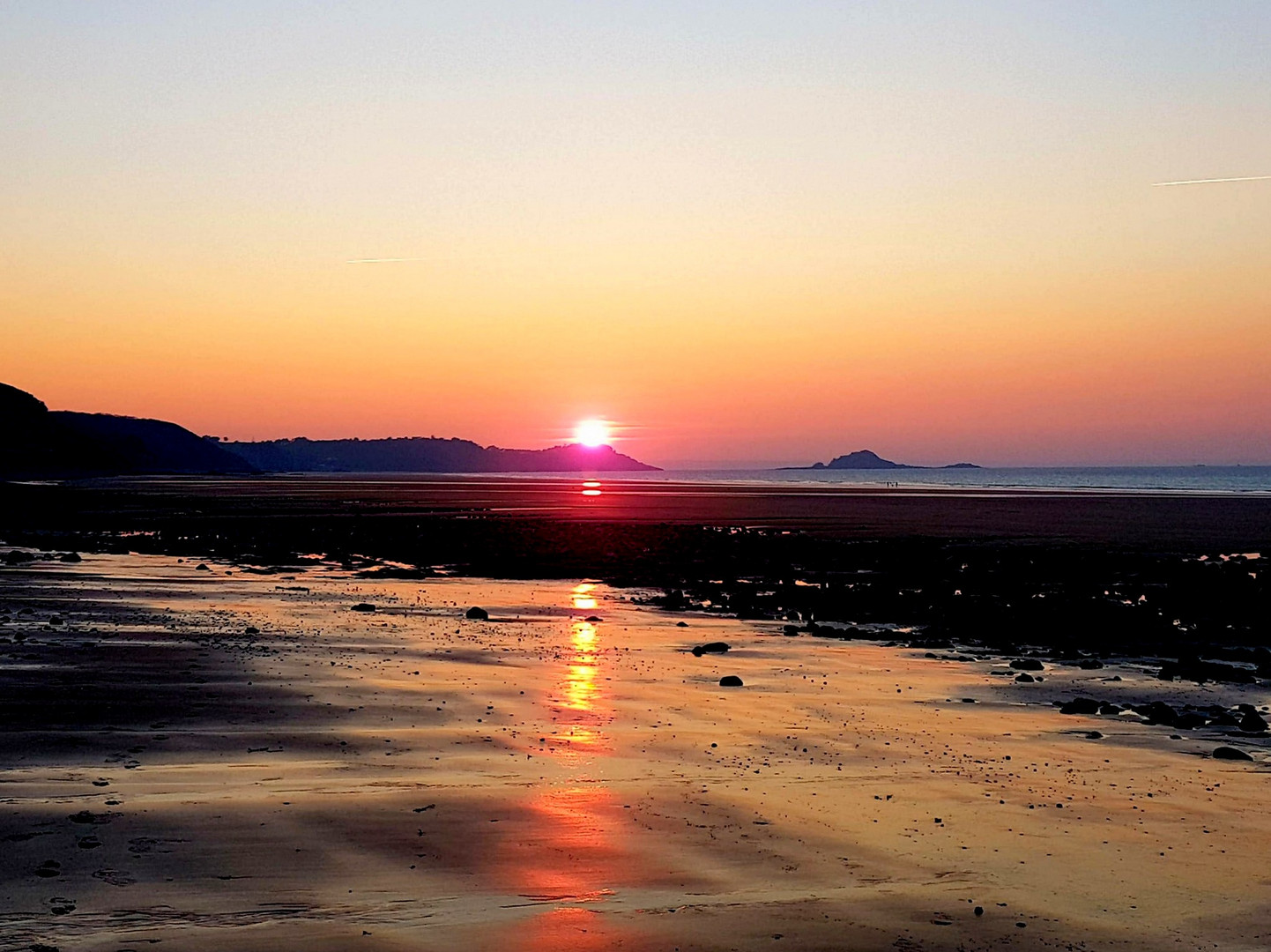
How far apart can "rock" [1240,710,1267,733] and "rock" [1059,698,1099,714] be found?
5.87 ft

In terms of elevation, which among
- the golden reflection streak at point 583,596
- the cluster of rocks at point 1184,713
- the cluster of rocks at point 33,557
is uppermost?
the cluster of rocks at point 33,557

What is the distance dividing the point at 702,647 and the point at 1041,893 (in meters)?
13.1

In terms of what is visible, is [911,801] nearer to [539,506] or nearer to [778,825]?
[778,825]

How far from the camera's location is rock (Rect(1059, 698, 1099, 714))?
1622 cm

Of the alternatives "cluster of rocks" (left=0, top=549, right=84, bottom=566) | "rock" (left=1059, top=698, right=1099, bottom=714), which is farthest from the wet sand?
"cluster of rocks" (left=0, top=549, right=84, bottom=566)

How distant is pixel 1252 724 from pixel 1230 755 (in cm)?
224

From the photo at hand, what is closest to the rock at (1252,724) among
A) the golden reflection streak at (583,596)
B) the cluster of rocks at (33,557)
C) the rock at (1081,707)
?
the rock at (1081,707)

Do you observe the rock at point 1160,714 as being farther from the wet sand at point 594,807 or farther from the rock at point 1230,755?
the rock at point 1230,755

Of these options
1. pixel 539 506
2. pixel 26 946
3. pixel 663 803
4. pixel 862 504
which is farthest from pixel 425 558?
pixel 862 504

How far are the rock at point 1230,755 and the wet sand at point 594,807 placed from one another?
0.60 feet

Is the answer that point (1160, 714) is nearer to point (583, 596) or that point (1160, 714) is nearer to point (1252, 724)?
point (1252, 724)

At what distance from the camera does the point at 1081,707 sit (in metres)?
16.3

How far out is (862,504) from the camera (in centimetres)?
10906

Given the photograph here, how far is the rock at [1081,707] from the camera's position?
16.2 metres
